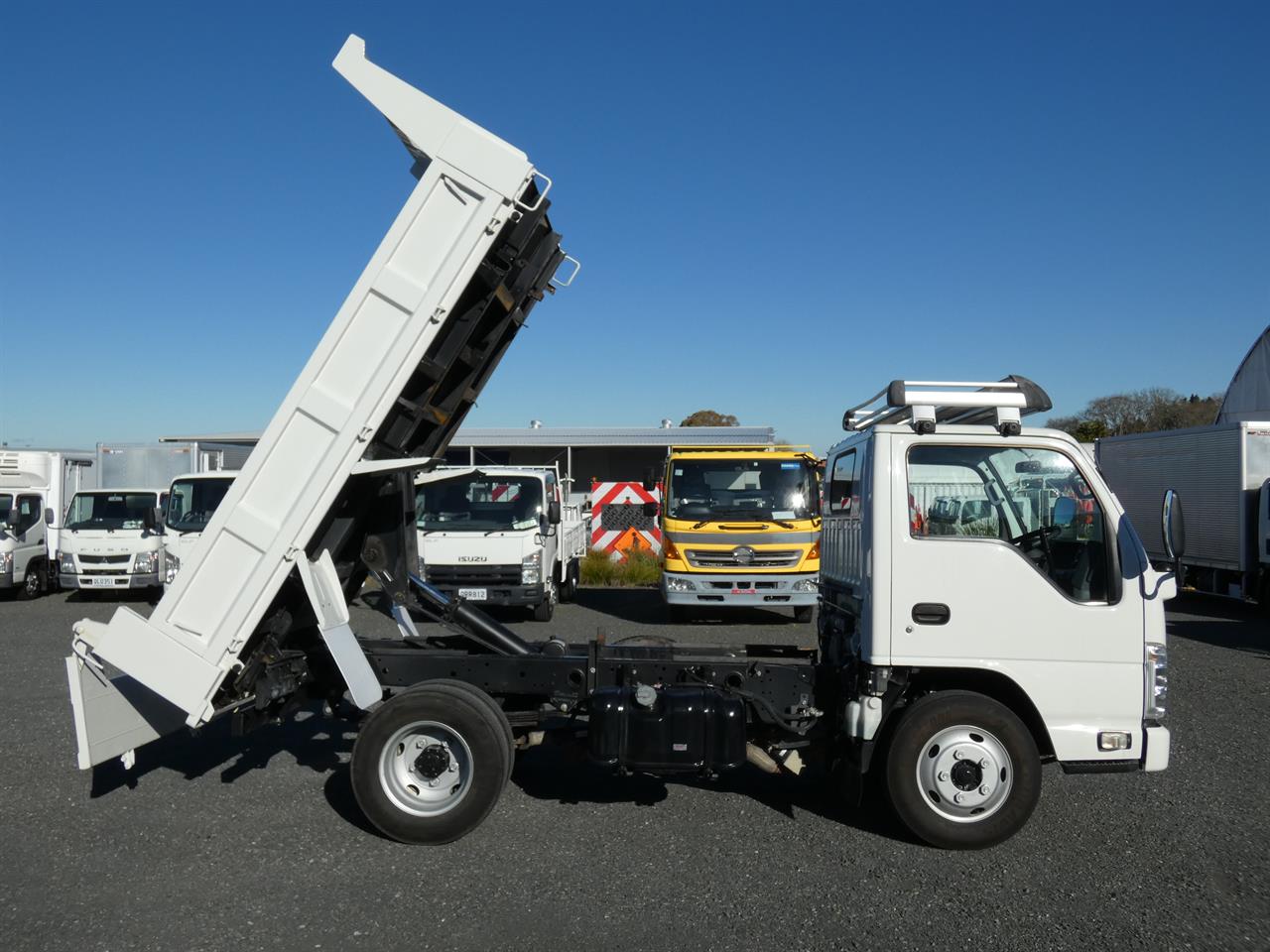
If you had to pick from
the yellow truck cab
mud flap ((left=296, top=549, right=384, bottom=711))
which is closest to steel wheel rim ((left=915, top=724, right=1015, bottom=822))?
mud flap ((left=296, top=549, right=384, bottom=711))

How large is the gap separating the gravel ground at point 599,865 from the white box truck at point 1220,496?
10393 mm

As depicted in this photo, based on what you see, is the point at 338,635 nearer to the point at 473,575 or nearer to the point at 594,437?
the point at 473,575

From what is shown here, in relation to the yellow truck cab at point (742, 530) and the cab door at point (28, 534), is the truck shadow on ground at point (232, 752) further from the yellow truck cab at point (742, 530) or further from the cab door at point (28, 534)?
the cab door at point (28, 534)

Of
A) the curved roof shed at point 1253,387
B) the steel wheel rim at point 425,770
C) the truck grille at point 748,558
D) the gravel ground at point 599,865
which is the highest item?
the curved roof shed at point 1253,387

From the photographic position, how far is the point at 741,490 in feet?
44.7

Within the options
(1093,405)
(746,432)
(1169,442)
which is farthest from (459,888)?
(1093,405)

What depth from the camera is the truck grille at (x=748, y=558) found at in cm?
1300

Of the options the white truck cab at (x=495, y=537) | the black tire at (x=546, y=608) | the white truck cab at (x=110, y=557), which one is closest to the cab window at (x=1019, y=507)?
the white truck cab at (x=495, y=537)

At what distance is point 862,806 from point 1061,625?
1708 millimetres

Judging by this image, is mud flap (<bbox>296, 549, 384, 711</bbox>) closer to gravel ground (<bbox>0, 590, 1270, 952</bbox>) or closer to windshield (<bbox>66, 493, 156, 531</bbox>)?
gravel ground (<bbox>0, 590, 1270, 952</bbox>)

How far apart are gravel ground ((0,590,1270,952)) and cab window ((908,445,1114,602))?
1505mm

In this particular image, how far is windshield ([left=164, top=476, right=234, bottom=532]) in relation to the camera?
15.6m

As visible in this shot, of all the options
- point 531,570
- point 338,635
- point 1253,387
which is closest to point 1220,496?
point 531,570

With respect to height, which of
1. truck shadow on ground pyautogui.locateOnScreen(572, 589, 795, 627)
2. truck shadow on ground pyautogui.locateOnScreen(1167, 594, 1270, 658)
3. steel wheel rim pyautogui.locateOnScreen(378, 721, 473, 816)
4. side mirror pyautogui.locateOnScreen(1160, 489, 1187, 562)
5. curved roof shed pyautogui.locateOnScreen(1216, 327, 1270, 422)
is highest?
curved roof shed pyautogui.locateOnScreen(1216, 327, 1270, 422)
